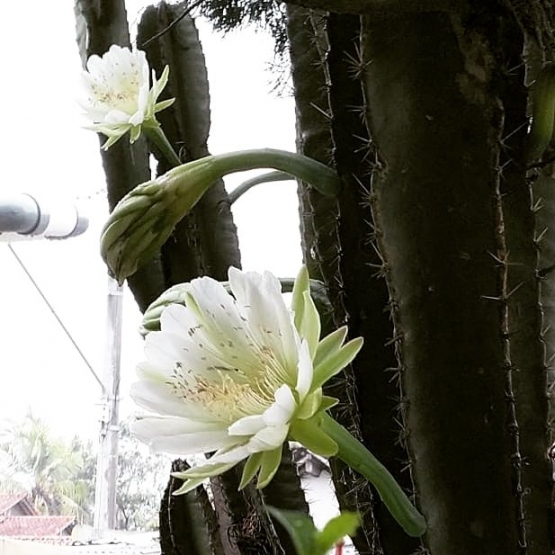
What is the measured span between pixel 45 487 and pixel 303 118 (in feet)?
2.71

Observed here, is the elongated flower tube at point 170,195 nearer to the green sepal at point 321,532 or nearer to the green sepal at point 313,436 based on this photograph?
the green sepal at point 313,436

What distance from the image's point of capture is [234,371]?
0.44 meters

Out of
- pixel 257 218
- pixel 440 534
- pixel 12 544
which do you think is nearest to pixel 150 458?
pixel 12 544

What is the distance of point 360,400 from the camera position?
1.71 feet

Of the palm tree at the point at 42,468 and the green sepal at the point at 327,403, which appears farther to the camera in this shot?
the palm tree at the point at 42,468

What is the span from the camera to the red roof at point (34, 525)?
4.09 ft

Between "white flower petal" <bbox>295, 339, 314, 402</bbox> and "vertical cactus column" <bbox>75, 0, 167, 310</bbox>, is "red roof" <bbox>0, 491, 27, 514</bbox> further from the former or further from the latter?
"white flower petal" <bbox>295, 339, 314, 402</bbox>

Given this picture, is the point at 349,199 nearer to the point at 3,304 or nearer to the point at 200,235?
the point at 200,235

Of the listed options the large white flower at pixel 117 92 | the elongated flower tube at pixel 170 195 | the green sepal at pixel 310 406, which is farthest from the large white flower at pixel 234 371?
the large white flower at pixel 117 92

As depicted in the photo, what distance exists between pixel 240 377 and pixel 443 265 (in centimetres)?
13

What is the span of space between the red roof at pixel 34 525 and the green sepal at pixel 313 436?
3.16 feet

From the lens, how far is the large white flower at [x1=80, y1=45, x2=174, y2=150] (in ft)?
2.23

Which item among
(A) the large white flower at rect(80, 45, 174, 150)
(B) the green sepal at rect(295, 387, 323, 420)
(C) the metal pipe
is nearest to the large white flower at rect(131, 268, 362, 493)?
(B) the green sepal at rect(295, 387, 323, 420)

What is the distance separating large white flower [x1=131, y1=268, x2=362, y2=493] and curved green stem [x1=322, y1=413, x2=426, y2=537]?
0.06 ft
